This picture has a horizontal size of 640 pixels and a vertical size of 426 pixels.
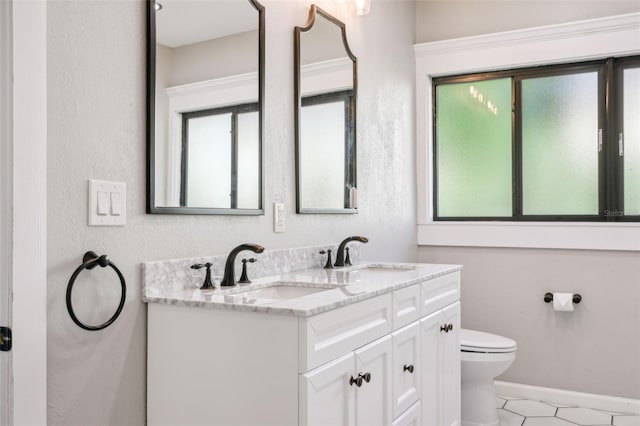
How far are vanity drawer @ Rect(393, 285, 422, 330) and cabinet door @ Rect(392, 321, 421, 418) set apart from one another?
0.02 meters

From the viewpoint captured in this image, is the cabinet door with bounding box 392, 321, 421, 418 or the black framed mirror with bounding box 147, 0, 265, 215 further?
the cabinet door with bounding box 392, 321, 421, 418

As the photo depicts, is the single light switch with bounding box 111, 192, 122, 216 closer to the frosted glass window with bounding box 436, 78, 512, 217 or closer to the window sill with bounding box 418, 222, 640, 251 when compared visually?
the window sill with bounding box 418, 222, 640, 251

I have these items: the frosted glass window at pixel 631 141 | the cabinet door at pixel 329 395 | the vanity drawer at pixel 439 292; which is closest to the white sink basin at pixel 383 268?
the vanity drawer at pixel 439 292

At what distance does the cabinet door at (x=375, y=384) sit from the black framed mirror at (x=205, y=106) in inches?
24.8

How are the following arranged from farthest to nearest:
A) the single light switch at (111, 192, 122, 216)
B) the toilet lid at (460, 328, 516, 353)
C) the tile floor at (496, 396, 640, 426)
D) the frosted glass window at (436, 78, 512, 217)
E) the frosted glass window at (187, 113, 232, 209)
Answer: the frosted glass window at (436, 78, 512, 217), the tile floor at (496, 396, 640, 426), the toilet lid at (460, 328, 516, 353), the frosted glass window at (187, 113, 232, 209), the single light switch at (111, 192, 122, 216)

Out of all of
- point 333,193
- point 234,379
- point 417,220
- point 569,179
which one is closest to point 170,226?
point 234,379

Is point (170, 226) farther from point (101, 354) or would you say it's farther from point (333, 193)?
point (333, 193)

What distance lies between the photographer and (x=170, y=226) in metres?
1.55

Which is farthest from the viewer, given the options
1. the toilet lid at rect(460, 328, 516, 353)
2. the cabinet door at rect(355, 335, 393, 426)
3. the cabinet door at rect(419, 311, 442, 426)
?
the toilet lid at rect(460, 328, 516, 353)

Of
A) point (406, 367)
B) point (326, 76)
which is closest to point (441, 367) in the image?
point (406, 367)

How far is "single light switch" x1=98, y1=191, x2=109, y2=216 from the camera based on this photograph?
4.35ft

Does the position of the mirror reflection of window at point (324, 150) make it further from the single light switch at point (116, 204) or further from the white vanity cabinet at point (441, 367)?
the single light switch at point (116, 204)

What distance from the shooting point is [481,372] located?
8.57 feet

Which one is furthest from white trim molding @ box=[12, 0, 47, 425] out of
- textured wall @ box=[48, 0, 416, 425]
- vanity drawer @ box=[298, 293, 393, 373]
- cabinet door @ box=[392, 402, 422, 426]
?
cabinet door @ box=[392, 402, 422, 426]
